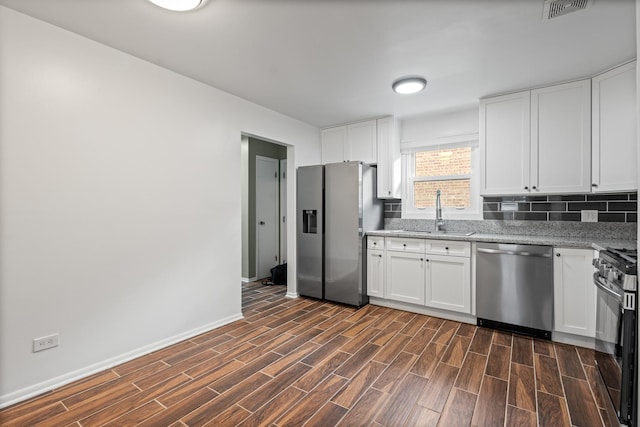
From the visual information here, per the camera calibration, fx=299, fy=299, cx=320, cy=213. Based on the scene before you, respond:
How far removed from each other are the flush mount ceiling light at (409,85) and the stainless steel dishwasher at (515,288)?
168 centimetres

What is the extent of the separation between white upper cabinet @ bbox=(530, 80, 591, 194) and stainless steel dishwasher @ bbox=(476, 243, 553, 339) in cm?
70

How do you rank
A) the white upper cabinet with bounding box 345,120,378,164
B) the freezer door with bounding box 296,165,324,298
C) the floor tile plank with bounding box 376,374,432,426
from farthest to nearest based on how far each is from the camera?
1. the white upper cabinet with bounding box 345,120,378,164
2. the freezer door with bounding box 296,165,324,298
3. the floor tile plank with bounding box 376,374,432,426

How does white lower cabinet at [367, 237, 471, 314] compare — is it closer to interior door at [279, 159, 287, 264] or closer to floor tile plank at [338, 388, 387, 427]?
floor tile plank at [338, 388, 387, 427]

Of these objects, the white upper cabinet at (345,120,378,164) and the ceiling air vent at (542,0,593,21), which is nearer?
the ceiling air vent at (542,0,593,21)

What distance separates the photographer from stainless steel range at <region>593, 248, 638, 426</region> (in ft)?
4.84

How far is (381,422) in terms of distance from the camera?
5.53 ft

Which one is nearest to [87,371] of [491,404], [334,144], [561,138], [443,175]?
[491,404]

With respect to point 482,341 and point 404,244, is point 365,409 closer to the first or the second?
point 482,341

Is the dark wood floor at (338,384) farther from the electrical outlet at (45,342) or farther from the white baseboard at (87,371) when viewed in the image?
the electrical outlet at (45,342)

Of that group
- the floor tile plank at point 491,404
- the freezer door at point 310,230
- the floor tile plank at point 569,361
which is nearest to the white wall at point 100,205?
the freezer door at point 310,230

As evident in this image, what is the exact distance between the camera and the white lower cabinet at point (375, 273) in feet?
12.0

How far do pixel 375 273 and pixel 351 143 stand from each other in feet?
5.96

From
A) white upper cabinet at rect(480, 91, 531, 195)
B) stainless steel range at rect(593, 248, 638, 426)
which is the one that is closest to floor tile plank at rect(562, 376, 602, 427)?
stainless steel range at rect(593, 248, 638, 426)

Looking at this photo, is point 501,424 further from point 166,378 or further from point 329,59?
point 329,59
